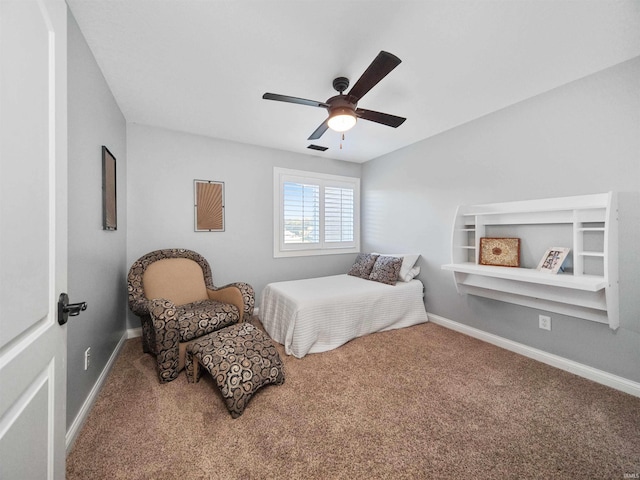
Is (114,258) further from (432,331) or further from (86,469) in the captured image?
(432,331)

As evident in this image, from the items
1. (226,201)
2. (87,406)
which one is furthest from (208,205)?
(87,406)

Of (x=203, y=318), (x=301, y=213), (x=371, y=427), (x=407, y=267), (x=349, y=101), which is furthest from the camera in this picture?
(x=301, y=213)

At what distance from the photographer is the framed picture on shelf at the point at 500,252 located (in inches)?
96.2

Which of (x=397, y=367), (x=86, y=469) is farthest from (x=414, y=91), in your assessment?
(x=86, y=469)

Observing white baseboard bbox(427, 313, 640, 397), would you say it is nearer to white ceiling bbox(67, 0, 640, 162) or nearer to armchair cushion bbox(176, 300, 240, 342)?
white ceiling bbox(67, 0, 640, 162)

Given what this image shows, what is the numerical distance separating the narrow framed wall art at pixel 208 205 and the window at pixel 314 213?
0.75 m

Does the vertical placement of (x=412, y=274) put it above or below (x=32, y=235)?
below

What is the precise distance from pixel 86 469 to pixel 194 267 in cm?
180

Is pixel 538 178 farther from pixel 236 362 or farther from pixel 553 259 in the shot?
pixel 236 362

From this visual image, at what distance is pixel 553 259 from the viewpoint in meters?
2.17

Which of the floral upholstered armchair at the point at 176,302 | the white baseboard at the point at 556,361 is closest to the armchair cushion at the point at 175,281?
the floral upholstered armchair at the point at 176,302

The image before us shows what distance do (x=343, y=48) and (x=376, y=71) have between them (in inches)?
14.6

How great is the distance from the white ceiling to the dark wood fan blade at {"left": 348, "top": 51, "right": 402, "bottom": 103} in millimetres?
250

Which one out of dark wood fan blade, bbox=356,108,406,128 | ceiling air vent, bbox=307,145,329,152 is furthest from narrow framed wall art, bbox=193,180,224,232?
dark wood fan blade, bbox=356,108,406,128
